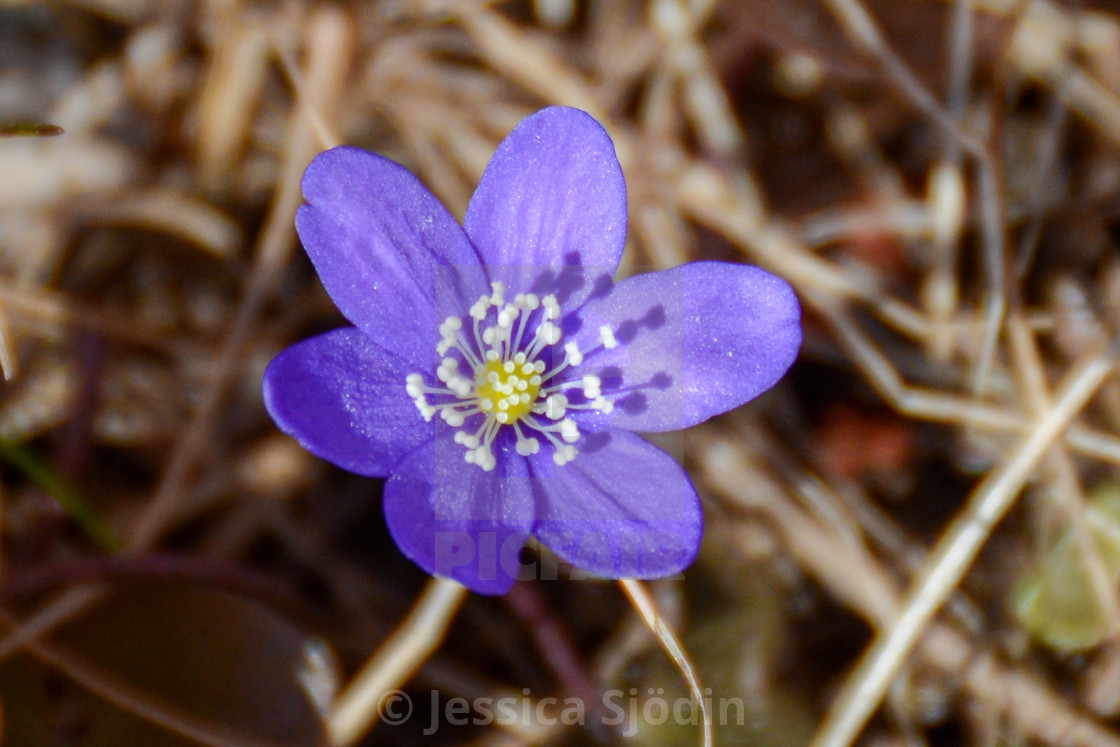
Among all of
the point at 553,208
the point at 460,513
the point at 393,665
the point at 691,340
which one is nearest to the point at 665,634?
the point at 460,513

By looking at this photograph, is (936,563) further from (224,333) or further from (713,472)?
(224,333)

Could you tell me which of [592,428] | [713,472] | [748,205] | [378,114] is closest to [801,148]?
[748,205]

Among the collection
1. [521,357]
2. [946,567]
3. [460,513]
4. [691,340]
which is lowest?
[946,567]

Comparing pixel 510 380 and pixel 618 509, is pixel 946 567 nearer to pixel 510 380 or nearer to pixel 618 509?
pixel 618 509

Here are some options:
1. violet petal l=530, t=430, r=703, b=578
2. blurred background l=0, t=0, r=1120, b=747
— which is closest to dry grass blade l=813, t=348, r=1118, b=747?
blurred background l=0, t=0, r=1120, b=747

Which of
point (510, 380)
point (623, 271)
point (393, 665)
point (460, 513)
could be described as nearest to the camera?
point (460, 513)

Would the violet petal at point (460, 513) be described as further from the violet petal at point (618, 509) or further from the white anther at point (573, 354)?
the white anther at point (573, 354)

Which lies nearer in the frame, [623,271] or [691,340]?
[691,340]
